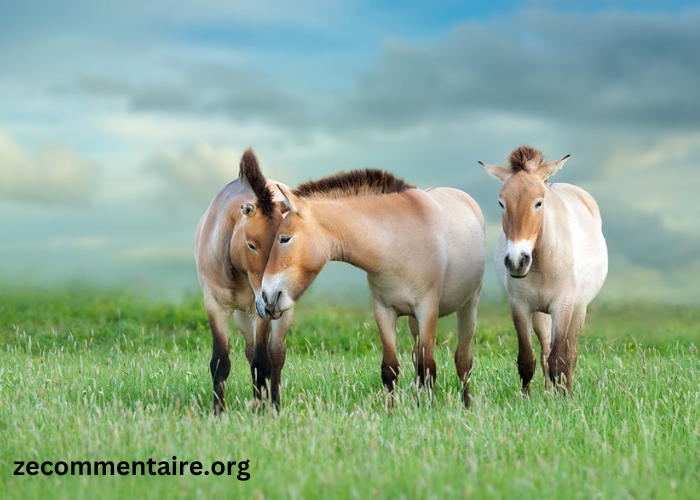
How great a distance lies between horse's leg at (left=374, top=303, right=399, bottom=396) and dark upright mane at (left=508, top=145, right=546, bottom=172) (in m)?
2.00

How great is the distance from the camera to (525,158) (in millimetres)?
7531

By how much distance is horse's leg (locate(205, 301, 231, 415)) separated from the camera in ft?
26.7

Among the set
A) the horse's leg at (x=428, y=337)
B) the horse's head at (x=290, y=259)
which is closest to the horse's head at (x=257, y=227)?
the horse's head at (x=290, y=259)

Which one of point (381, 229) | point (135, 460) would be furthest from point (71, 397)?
point (381, 229)

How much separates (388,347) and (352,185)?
5.73 feet

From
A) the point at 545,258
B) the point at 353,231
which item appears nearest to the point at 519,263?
the point at 545,258

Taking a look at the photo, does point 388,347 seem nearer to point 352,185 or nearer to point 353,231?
point 353,231

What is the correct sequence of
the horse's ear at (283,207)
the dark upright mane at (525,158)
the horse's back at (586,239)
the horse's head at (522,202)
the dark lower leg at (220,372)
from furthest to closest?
the horse's back at (586,239) < the dark lower leg at (220,372) < the dark upright mane at (525,158) < the horse's ear at (283,207) < the horse's head at (522,202)

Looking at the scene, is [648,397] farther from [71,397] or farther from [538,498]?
[71,397]

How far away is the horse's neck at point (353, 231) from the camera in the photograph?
7285mm

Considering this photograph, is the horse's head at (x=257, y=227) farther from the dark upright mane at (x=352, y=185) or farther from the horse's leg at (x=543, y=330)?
the horse's leg at (x=543, y=330)

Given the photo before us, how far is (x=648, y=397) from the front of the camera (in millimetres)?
7848

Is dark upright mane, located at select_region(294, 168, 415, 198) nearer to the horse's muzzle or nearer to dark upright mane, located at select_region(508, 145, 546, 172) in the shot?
dark upright mane, located at select_region(508, 145, 546, 172)

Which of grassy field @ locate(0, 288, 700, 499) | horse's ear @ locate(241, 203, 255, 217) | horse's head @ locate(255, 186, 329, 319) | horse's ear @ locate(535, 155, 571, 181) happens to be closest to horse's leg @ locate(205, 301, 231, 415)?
grassy field @ locate(0, 288, 700, 499)
